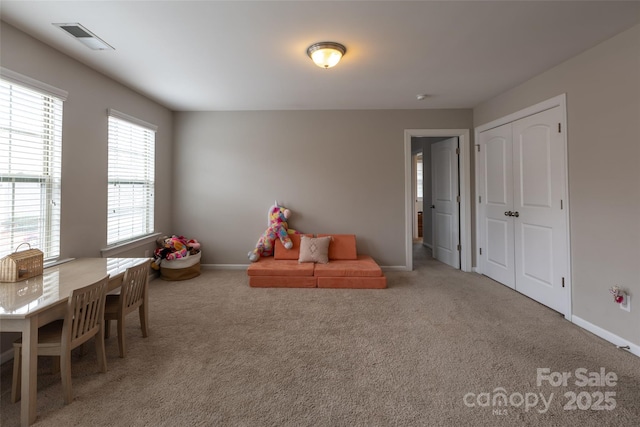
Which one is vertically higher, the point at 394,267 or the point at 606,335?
the point at 394,267

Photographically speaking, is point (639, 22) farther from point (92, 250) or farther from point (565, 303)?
point (92, 250)

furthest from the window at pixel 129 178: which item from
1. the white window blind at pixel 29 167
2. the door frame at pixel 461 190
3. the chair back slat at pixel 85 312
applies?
the door frame at pixel 461 190

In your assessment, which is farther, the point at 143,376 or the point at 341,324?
the point at 341,324

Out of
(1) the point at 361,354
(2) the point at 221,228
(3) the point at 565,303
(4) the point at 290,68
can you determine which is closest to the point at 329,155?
(4) the point at 290,68

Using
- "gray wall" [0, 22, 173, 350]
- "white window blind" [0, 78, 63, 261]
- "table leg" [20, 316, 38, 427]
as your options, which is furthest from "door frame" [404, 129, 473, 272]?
"white window blind" [0, 78, 63, 261]

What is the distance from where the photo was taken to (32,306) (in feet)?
4.99

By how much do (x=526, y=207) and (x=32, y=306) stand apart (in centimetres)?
449

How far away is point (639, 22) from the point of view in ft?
7.06

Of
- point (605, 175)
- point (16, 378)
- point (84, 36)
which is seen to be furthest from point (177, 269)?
point (605, 175)

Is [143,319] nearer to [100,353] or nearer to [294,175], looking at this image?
[100,353]

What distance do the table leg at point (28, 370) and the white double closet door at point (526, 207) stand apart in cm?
424

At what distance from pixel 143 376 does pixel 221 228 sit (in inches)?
112

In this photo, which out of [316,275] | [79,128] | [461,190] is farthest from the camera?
[461,190]

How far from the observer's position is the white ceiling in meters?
2.02
